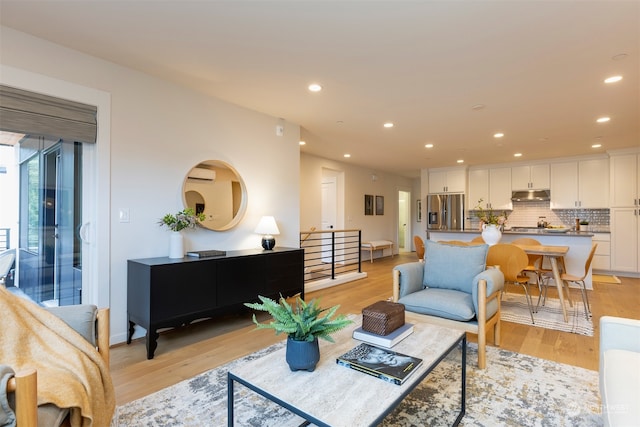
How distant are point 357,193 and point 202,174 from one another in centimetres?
509

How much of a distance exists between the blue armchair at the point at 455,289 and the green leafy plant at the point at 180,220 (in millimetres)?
1984

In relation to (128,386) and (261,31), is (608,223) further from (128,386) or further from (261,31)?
(128,386)

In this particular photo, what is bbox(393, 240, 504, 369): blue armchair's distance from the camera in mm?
2455

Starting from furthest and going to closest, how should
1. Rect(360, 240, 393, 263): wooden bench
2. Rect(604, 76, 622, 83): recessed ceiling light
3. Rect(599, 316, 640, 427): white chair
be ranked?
Rect(360, 240, 393, 263): wooden bench, Rect(604, 76, 622, 83): recessed ceiling light, Rect(599, 316, 640, 427): white chair

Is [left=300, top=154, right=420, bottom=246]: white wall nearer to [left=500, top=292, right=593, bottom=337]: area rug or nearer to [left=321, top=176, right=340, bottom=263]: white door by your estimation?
[left=321, top=176, right=340, bottom=263]: white door

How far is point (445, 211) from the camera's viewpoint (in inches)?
314

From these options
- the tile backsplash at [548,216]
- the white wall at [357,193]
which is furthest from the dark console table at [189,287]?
the tile backsplash at [548,216]

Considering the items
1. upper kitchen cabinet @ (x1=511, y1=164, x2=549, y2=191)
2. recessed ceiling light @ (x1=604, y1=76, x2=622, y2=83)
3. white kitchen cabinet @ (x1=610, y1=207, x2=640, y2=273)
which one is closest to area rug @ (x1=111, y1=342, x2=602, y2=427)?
recessed ceiling light @ (x1=604, y1=76, x2=622, y2=83)

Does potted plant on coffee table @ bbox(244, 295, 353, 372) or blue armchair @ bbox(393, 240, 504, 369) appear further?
blue armchair @ bbox(393, 240, 504, 369)

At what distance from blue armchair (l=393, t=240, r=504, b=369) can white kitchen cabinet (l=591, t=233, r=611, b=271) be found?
17.2ft

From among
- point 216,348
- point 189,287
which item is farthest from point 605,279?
point 189,287

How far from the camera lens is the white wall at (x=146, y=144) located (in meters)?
2.59

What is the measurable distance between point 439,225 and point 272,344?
247 inches

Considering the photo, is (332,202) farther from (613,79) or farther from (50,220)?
(50,220)
